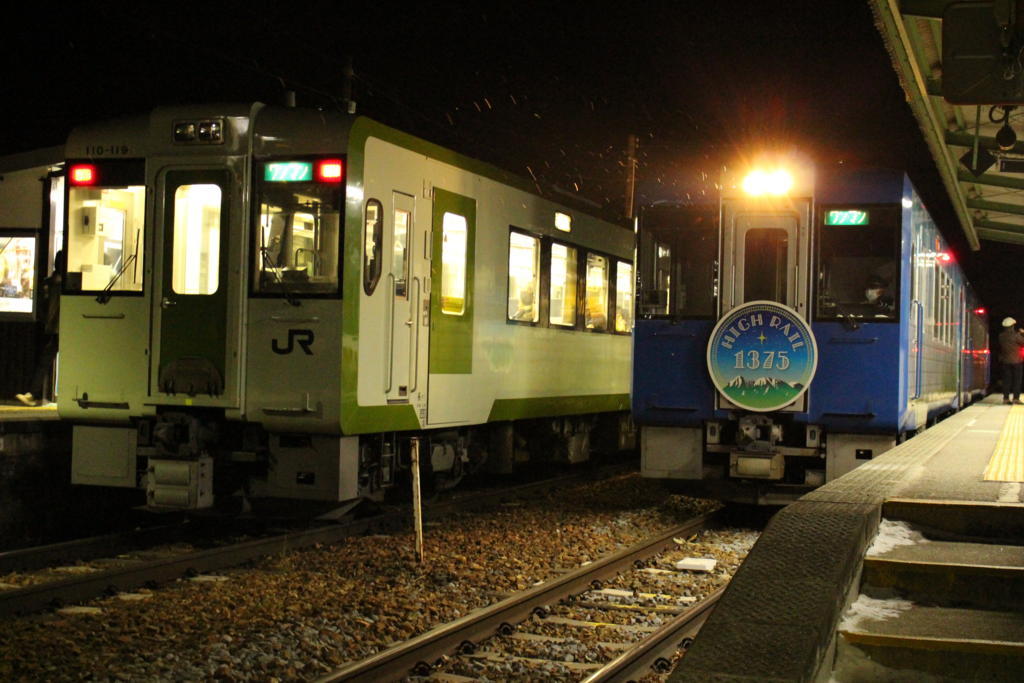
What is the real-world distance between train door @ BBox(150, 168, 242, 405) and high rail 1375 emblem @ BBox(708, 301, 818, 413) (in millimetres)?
4272

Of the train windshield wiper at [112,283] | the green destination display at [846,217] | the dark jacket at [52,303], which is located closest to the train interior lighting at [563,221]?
the green destination display at [846,217]

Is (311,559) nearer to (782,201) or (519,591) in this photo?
(519,591)

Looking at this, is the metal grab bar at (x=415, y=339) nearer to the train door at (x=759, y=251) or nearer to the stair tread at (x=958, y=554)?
the train door at (x=759, y=251)

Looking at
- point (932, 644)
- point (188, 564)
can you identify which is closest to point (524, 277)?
point (188, 564)

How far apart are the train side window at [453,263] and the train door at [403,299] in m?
0.55

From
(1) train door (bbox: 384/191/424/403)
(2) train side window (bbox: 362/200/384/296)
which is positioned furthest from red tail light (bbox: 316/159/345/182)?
(1) train door (bbox: 384/191/424/403)

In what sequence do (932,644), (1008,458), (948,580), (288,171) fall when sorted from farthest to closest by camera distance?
(288,171) → (1008,458) → (948,580) → (932,644)

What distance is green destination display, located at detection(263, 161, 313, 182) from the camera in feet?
29.9

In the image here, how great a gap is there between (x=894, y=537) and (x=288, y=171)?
5.85 m

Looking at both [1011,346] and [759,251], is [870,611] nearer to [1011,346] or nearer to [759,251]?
[759,251]

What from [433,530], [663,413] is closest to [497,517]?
[433,530]

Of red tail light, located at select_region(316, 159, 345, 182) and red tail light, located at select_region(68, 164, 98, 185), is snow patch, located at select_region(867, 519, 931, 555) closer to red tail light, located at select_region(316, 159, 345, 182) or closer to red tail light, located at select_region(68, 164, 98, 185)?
red tail light, located at select_region(316, 159, 345, 182)

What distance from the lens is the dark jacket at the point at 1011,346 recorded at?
20469 mm

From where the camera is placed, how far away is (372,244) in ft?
30.6
